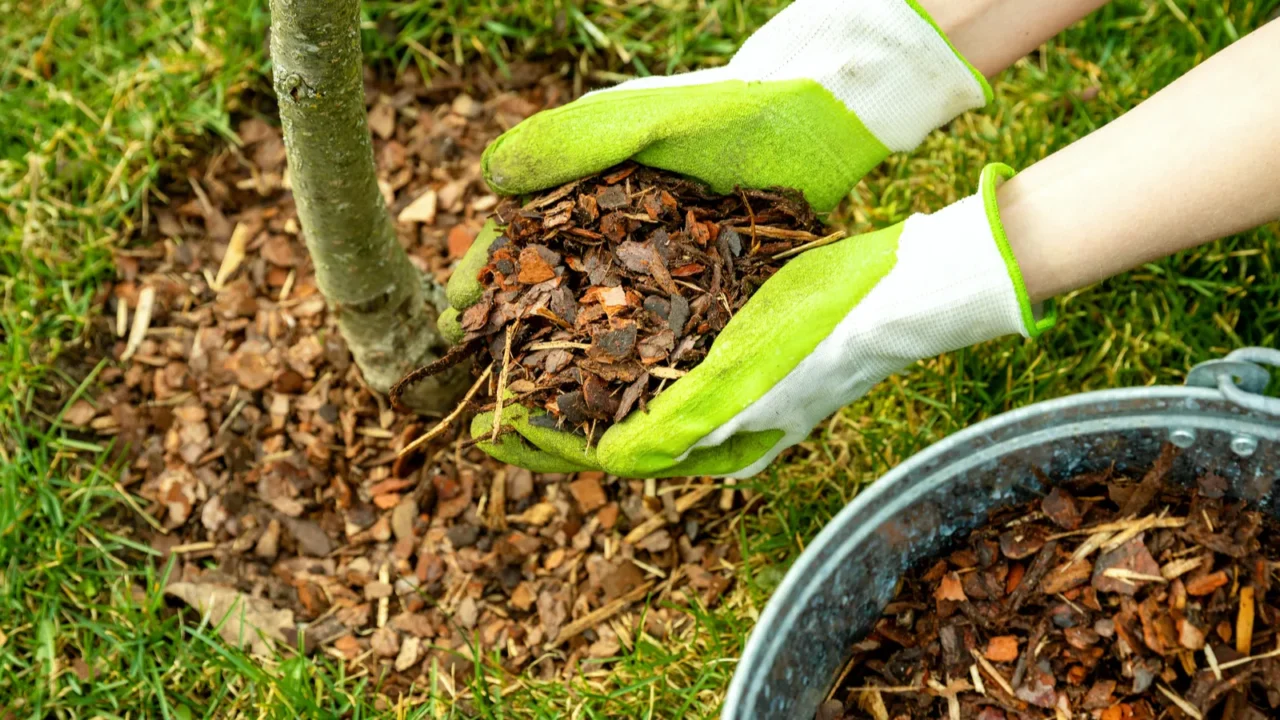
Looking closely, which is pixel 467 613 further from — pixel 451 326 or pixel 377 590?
pixel 451 326

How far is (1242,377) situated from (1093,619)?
0.50 meters

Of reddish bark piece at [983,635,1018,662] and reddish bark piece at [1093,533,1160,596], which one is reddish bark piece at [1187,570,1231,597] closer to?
reddish bark piece at [1093,533,1160,596]

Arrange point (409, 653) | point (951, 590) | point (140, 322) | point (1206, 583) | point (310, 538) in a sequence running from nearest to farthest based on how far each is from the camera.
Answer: point (1206, 583) < point (951, 590) < point (409, 653) < point (310, 538) < point (140, 322)

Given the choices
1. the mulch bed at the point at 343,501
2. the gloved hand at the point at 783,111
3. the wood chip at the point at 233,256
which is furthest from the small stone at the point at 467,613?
the wood chip at the point at 233,256

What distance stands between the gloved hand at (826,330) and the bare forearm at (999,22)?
401mm

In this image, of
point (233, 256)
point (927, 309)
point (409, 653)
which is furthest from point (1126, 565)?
point (233, 256)

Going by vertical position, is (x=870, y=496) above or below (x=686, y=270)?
below

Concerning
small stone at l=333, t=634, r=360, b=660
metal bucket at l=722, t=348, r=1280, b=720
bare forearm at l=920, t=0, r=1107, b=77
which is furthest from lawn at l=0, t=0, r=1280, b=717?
bare forearm at l=920, t=0, r=1107, b=77

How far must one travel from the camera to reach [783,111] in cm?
186

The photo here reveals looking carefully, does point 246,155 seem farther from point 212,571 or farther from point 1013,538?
point 1013,538

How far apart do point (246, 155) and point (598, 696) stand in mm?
1673

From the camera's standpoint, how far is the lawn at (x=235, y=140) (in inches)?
83.7

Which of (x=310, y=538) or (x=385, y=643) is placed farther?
(x=310, y=538)

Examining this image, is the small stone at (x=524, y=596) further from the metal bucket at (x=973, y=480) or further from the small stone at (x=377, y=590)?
the metal bucket at (x=973, y=480)
